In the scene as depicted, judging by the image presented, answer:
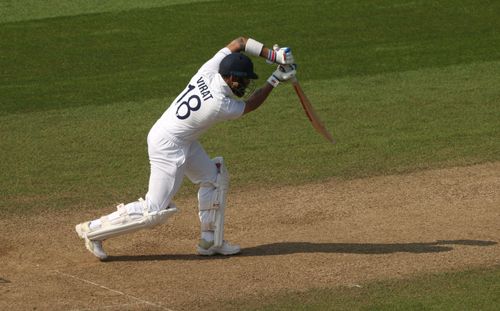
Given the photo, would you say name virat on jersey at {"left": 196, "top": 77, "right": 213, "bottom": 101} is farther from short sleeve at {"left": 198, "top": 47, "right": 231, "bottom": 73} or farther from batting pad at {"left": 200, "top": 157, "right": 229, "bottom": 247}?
batting pad at {"left": 200, "top": 157, "right": 229, "bottom": 247}

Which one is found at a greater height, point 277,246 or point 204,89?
point 204,89

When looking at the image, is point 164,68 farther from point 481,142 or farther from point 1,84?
point 481,142

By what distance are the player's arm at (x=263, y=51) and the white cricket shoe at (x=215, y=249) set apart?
180 centimetres

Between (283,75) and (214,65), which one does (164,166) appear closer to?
(214,65)

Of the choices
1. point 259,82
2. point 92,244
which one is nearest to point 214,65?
point 92,244

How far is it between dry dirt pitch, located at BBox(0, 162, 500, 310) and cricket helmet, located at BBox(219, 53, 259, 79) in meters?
1.77

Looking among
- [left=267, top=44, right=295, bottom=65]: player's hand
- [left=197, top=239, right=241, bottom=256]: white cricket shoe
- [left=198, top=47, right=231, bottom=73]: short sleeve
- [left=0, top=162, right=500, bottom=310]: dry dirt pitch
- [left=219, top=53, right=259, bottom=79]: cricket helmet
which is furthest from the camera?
[left=197, top=239, right=241, bottom=256]: white cricket shoe

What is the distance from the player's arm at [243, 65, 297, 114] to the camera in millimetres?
9438

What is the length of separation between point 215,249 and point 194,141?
1048 millimetres

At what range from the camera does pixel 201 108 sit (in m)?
9.37

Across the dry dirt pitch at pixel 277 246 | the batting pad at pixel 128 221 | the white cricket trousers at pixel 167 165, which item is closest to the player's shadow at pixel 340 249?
the dry dirt pitch at pixel 277 246

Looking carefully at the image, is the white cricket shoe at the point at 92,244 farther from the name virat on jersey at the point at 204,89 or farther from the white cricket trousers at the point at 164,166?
the name virat on jersey at the point at 204,89

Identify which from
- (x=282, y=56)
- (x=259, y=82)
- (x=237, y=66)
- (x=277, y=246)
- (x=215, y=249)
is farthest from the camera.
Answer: (x=259, y=82)

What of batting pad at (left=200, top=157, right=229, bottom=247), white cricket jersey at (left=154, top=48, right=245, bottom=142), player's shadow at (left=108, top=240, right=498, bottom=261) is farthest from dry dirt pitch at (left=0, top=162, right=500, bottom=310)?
white cricket jersey at (left=154, top=48, right=245, bottom=142)
